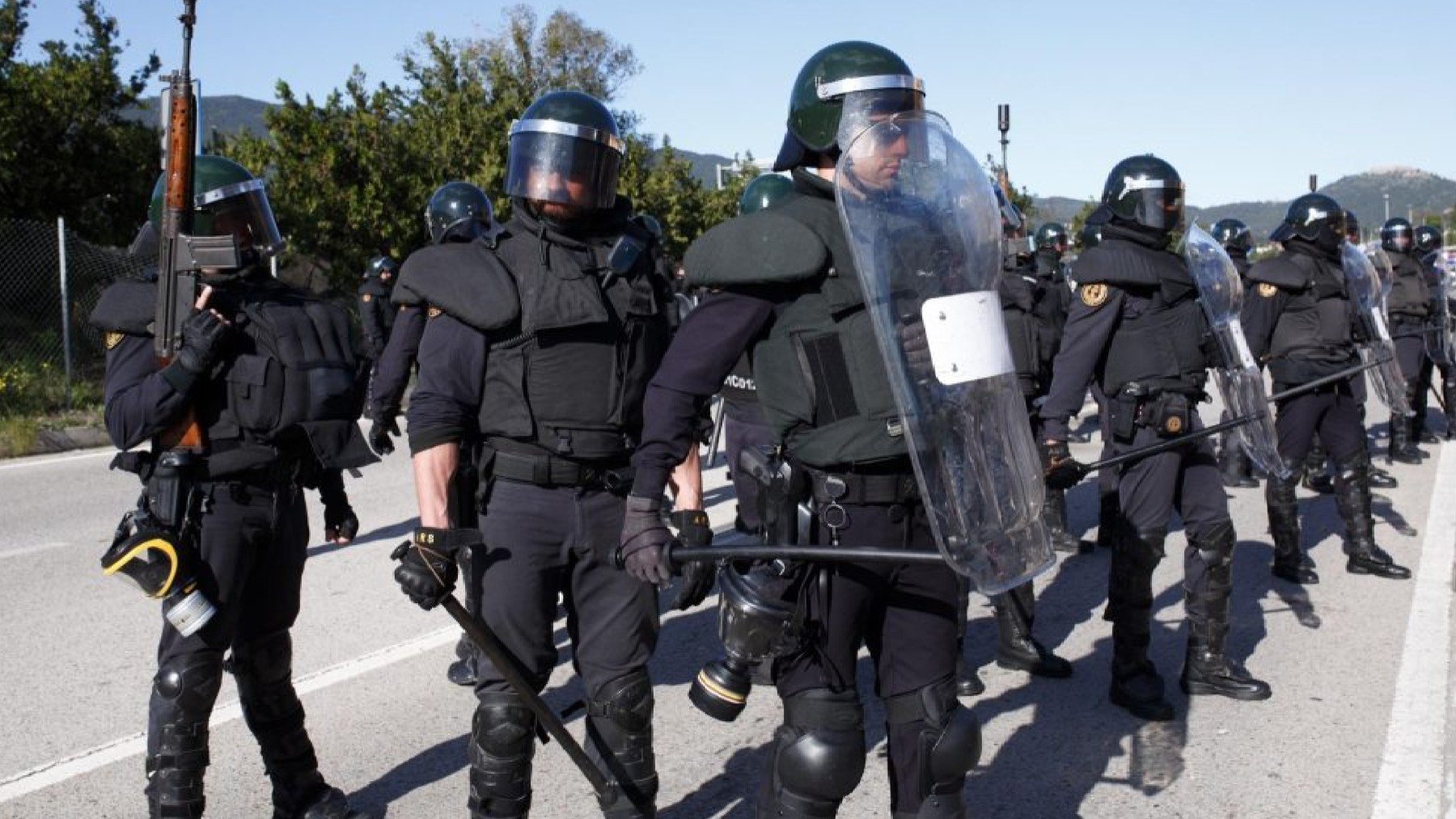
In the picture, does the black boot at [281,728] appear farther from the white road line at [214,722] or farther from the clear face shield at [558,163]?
the clear face shield at [558,163]

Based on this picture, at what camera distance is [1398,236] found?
11.6 metres

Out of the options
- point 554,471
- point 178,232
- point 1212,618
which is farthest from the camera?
point 1212,618

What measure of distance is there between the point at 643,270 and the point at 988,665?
276 centimetres

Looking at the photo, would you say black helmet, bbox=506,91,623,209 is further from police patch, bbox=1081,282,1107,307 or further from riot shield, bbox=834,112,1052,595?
police patch, bbox=1081,282,1107,307

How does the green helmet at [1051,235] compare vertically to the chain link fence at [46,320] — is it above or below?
above

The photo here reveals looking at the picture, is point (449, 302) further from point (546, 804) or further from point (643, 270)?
point (546, 804)

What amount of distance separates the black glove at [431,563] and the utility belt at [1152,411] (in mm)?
2769

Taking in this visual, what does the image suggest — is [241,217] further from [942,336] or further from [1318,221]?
[1318,221]

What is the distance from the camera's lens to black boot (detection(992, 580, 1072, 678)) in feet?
17.5

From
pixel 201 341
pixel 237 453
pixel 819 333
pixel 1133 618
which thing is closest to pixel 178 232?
pixel 201 341

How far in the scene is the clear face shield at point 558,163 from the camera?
345 centimetres

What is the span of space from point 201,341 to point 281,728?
1.19 m

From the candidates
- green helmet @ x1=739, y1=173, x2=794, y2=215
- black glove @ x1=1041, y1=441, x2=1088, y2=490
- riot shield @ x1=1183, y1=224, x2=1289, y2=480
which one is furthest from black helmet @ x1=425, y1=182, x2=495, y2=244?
riot shield @ x1=1183, y1=224, x2=1289, y2=480

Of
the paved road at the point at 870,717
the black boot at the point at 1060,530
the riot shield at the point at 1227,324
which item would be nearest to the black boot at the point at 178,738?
the paved road at the point at 870,717
